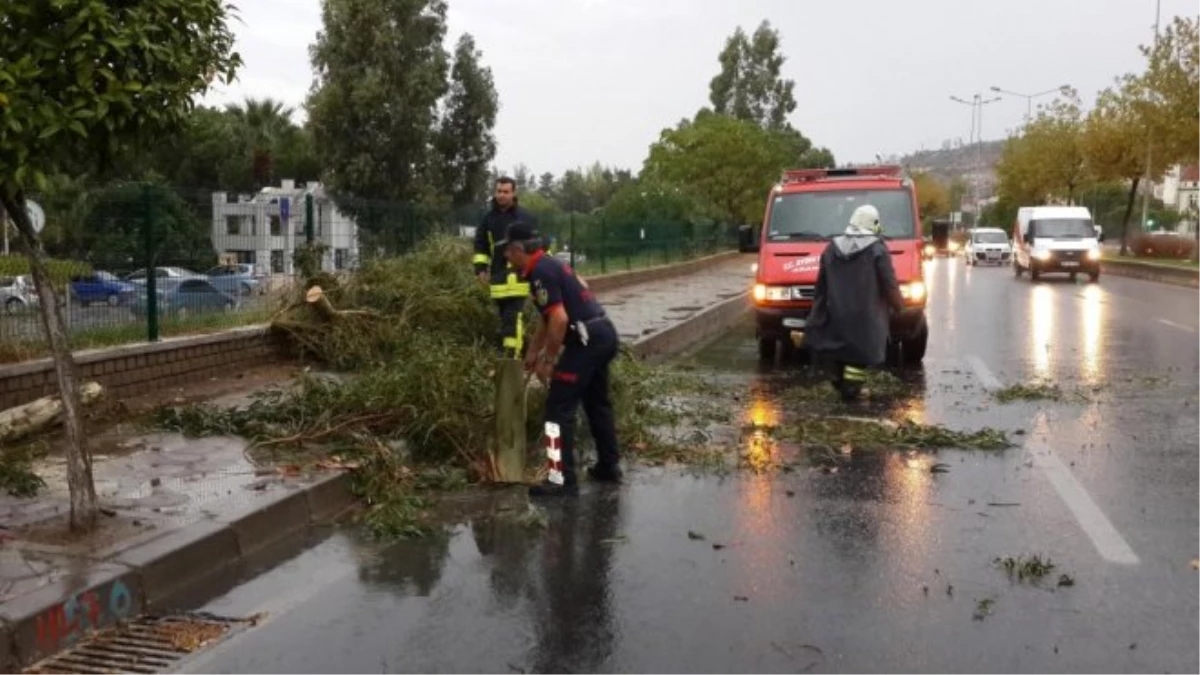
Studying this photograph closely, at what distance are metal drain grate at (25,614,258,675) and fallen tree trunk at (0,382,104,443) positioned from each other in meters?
2.83

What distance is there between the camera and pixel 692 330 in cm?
1745

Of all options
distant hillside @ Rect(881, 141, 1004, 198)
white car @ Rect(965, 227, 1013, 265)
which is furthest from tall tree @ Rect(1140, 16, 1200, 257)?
distant hillside @ Rect(881, 141, 1004, 198)

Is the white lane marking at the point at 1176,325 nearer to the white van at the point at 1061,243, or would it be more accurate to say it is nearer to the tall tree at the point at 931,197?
the white van at the point at 1061,243

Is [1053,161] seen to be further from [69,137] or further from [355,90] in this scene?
[69,137]

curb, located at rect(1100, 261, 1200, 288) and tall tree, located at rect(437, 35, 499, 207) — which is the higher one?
tall tree, located at rect(437, 35, 499, 207)

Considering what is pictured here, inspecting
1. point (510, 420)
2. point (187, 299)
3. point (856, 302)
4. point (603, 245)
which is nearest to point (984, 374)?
point (856, 302)

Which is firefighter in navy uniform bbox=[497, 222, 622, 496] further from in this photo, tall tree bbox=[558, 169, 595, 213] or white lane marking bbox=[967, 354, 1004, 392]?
tall tree bbox=[558, 169, 595, 213]

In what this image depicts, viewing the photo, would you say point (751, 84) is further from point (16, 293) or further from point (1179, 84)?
point (16, 293)

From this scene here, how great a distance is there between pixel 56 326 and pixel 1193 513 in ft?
20.4

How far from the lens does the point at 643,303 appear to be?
21.5 meters

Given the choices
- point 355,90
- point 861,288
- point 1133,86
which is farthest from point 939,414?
Result: point 1133,86

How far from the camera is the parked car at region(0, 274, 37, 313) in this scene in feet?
25.4

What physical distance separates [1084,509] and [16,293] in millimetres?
7219

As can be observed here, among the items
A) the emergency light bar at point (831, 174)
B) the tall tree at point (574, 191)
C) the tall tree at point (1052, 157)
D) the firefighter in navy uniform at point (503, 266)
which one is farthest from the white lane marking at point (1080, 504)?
the tall tree at point (574, 191)
